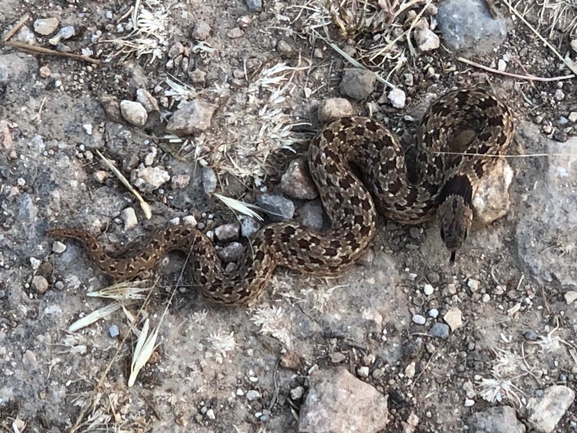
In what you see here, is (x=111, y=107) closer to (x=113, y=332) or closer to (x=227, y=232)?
(x=227, y=232)

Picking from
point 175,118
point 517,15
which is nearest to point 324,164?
point 175,118

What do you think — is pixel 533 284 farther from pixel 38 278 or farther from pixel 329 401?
pixel 38 278

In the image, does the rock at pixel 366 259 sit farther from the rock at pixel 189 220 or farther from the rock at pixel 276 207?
the rock at pixel 189 220

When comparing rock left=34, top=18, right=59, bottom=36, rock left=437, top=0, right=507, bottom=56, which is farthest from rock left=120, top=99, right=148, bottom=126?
rock left=437, top=0, right=507, bottom=56

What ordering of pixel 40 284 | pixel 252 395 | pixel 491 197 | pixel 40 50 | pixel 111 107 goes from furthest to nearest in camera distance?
pixel 40 50 < pixel 111 107 < pixel 491 197 < pixel 40 284 < pixel 252 395

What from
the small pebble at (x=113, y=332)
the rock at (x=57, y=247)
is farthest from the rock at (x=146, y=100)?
the small pebble at (x=113, y=332)

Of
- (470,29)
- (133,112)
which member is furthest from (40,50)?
(470,29)

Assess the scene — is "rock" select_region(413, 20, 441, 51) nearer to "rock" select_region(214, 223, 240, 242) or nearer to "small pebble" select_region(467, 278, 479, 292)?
"small pebble" select_region(467, 278, 479, 292)
